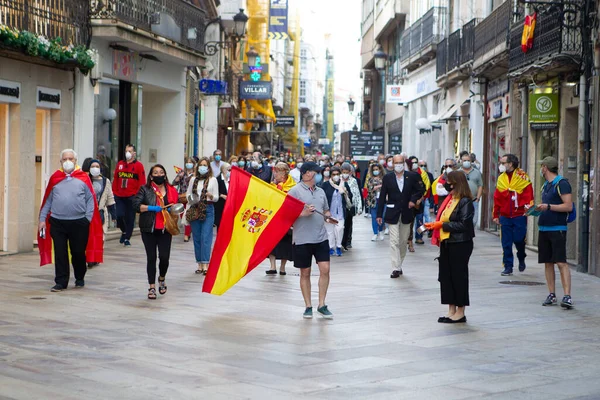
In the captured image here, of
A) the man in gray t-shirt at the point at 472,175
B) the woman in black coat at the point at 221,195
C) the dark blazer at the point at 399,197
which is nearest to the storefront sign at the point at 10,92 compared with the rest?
the woman in black coat at the point at 221,195

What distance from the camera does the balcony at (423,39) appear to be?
38.7 m

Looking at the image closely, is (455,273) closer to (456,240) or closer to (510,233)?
(456,240)

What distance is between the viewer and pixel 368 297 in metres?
14.8

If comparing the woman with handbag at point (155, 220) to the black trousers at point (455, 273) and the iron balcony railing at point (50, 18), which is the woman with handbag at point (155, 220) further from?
the iron balcony railing at point (50, 18)

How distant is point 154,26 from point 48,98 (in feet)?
17.6

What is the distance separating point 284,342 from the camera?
10.8 m

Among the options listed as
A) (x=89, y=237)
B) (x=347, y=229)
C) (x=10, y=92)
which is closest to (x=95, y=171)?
(x=10, y=92)

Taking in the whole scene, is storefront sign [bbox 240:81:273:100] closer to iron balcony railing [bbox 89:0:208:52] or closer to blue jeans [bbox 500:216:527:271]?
iron balcony railing [bbox 89:0:208:52]

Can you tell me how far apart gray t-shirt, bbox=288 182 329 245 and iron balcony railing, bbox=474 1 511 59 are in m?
14.6

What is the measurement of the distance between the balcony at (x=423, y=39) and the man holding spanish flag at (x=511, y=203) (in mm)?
20938

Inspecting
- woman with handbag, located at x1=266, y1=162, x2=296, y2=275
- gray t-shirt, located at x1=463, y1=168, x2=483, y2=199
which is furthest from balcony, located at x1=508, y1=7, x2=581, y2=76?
woman with handbag, located at x1=266, y1=162, x2=296, y2=275

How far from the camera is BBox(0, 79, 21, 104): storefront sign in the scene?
1909 centimetres

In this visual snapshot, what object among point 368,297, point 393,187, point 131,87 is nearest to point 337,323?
point 368,297

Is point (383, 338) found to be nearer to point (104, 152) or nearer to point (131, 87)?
point (104, 152)
